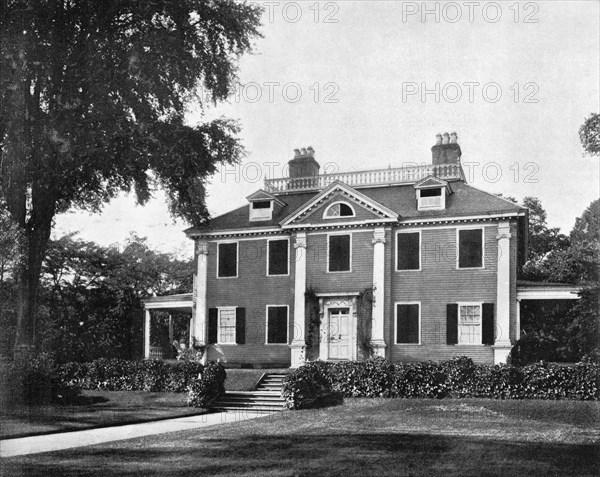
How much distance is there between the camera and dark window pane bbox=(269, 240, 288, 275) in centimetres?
2633

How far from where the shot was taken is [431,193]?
82.1ft

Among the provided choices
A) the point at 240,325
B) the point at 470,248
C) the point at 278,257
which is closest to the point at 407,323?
the point at 470,248

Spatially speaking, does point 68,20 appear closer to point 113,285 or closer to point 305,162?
point 305,162

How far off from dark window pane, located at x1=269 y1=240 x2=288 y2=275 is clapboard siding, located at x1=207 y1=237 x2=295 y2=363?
216 mm

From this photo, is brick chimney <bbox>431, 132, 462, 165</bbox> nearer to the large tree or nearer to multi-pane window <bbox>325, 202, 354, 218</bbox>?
multi-pane window <bbox>325, 202, 354, 218</bbox>

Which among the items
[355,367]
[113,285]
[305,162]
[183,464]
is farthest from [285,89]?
[113,285]

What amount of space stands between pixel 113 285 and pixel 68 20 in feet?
56.8

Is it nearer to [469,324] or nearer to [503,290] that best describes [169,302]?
[469,324]

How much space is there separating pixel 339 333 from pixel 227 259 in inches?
210

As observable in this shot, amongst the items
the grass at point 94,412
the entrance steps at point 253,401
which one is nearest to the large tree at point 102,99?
the grass at point 94,412

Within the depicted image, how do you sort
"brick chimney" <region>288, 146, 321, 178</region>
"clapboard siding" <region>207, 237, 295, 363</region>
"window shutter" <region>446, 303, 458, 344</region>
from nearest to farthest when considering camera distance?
1. "window shutter" <region>446, 303, 458, 344</region>
2. "clapboard siding" <region>207, 237, 295, 363</region>
3. "brick chimney" <region>288, 146, 321, 178</region>

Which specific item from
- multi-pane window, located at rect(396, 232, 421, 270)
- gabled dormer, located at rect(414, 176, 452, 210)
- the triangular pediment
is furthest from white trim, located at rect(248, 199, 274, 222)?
gabled dormer, located at rect(414, 176, 452, 210)

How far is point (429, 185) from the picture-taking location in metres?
24.8

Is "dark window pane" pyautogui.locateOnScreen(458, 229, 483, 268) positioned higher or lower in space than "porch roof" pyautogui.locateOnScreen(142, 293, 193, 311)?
higher
